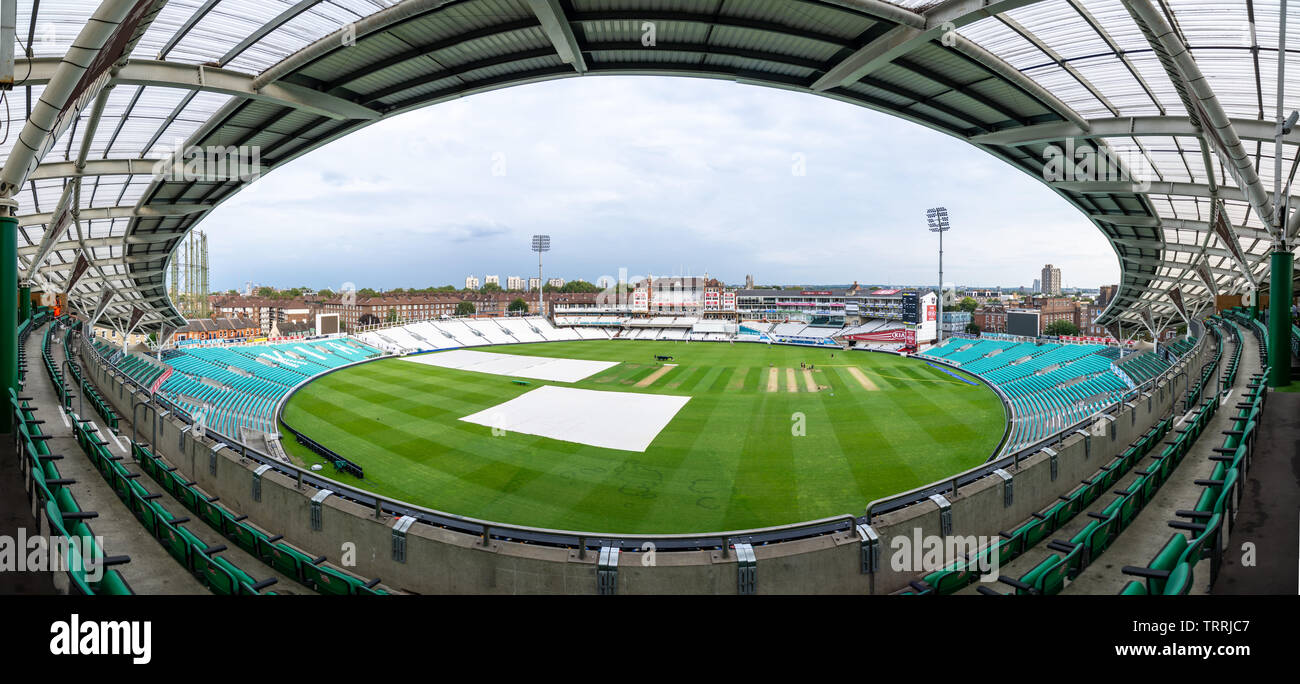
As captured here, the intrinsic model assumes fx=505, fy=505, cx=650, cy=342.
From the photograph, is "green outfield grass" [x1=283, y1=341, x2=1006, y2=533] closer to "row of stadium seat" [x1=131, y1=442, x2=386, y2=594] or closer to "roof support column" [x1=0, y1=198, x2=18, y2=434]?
"row of stadium seat" [x1=131, y1=442, x2=386, y2=594]

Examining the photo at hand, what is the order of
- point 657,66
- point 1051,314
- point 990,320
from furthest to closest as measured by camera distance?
point 1051,314
point 990,320
point 657,66

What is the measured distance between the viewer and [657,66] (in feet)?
48.4

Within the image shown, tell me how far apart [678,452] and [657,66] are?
45.5ft

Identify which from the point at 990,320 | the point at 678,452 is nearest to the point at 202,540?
the point at 678,452

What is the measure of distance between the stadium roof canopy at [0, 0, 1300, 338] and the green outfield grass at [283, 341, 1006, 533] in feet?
38.6

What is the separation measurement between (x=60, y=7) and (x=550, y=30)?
31.9ft

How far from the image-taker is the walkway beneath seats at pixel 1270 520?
4.36 meters

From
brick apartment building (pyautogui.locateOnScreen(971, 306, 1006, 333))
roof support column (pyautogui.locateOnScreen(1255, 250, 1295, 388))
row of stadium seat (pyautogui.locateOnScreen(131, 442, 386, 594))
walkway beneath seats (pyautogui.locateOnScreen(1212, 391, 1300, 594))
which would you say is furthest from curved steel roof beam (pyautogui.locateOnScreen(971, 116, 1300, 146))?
brick apartment building (pyautogui.locateOnScreen(971, 306, 1006, 333))

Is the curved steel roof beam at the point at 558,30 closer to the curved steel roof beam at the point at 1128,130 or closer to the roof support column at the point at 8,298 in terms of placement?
the roof support column at the point at 8,298

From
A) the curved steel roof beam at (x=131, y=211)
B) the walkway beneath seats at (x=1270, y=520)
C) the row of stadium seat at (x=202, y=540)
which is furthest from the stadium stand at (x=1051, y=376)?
the curved steel roof beam at (x=131, y=211)

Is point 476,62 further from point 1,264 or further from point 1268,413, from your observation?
point 1268,413

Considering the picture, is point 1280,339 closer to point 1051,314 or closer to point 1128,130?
point 1128,130

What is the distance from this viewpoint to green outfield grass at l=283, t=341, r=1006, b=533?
1501cm
